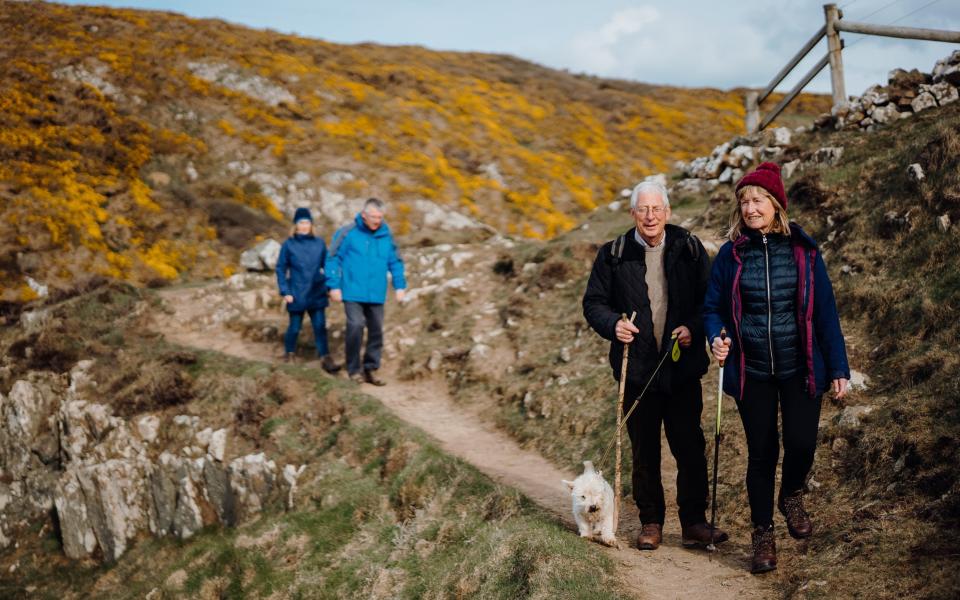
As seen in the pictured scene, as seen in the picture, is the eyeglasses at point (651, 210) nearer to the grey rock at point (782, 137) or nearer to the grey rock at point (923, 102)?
the grey rock at point (923, 102)

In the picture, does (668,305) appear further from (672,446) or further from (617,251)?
(672,446)

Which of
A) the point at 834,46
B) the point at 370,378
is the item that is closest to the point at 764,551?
the point at 370,378

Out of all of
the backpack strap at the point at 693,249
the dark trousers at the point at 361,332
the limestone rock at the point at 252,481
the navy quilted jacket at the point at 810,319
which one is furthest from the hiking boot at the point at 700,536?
the dark trousers at the point at 361,332

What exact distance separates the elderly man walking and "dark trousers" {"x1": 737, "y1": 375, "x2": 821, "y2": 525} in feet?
1.61

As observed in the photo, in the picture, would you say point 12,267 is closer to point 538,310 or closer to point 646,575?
point 538,310

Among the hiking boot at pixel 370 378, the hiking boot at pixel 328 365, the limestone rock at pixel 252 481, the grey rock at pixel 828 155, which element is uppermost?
the grey rock at pixel 828 155

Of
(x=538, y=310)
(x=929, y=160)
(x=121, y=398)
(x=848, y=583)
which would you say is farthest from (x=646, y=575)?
(x=121, y=398)

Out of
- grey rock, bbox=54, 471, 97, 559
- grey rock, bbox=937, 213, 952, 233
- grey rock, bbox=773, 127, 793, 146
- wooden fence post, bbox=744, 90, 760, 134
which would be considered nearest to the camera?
grey rock, bbox=937, 213, 952, 233

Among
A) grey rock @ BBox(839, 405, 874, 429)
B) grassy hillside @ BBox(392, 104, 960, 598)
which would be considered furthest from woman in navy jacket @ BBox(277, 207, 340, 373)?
grey rock @ BBox(839, 405, 874, 429)

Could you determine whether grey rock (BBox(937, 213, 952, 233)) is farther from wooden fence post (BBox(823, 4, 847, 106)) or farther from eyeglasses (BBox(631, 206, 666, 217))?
wooden fence post (BBox(823, 4, 847, 106))

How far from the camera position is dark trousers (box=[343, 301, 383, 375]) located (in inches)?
425

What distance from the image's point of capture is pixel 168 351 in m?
12.9

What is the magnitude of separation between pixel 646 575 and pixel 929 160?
6.95 metres

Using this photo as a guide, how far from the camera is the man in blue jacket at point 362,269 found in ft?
35.0
